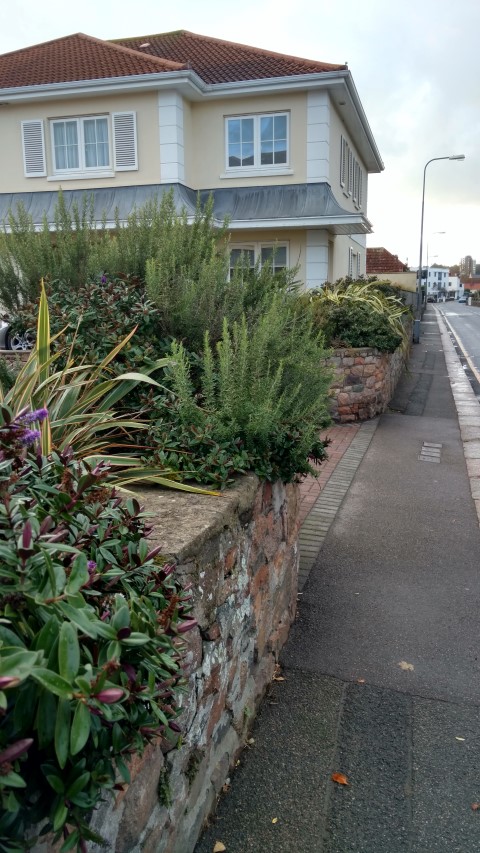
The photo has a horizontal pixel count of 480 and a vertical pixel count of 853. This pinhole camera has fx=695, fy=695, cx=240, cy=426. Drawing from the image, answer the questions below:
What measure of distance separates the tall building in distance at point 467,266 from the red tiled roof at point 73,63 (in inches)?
6679

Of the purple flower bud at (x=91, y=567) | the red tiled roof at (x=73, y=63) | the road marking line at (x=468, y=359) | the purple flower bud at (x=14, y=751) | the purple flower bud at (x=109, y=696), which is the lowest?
the road marking line at (x=468, y=359)

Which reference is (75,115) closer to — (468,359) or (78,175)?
(78,175)

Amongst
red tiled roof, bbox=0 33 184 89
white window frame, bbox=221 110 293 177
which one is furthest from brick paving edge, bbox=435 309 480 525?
red tiled roof, bbox=0 33 184 89

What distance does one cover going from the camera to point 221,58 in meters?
19.8

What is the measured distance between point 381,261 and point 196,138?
2167cm

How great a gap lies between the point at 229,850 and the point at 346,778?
67 cm

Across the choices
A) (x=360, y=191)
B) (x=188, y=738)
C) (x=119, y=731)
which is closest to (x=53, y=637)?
(x=119, y=731)

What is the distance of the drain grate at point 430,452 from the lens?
28.9 ft

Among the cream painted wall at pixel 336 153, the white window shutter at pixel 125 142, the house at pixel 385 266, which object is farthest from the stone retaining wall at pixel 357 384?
the house at pixel 385 266

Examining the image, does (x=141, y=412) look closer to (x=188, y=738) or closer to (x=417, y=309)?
(x=188, y=738)

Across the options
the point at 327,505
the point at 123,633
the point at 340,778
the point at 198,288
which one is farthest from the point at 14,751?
the point at 327,505

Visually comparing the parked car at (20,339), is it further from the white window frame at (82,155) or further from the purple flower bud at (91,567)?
the white window frame at (82,155)

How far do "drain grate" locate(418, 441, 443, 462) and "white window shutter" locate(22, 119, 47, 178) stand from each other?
14081mm

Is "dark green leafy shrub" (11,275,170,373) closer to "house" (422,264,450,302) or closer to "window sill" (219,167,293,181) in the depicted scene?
"window sill" (219,167,293,181)
